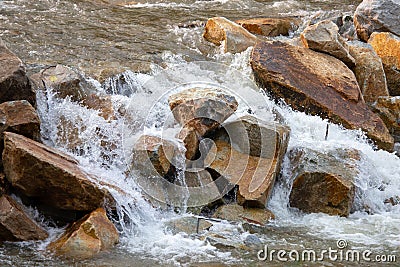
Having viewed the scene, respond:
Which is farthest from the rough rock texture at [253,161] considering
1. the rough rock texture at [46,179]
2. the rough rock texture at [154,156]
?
the rough rock texture at [46,179]

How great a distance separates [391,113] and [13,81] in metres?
5.12

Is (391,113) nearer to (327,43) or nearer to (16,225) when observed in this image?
(327,43)

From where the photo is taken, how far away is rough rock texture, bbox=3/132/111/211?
5.33 metres

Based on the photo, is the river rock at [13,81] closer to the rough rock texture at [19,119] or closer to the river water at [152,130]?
the rough rock texture at [19,119]

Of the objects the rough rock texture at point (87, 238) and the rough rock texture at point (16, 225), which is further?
the rough rock texture at point (16, 225)

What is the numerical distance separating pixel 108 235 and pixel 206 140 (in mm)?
1799

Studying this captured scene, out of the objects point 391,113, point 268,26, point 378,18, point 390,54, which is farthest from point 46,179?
point 378,18

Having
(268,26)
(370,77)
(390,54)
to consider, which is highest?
(268,26)

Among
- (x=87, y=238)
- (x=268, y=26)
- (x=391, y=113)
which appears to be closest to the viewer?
(x=87, y=238)

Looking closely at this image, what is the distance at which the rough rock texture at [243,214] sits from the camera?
593cm

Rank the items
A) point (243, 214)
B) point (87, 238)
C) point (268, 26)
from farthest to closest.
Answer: point (268, 26)
point (243, 214)
point (87, 238)

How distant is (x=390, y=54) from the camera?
31.4 ft

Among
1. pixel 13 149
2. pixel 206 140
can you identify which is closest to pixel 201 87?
pixel 206 140

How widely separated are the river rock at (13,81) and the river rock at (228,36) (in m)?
3.95
